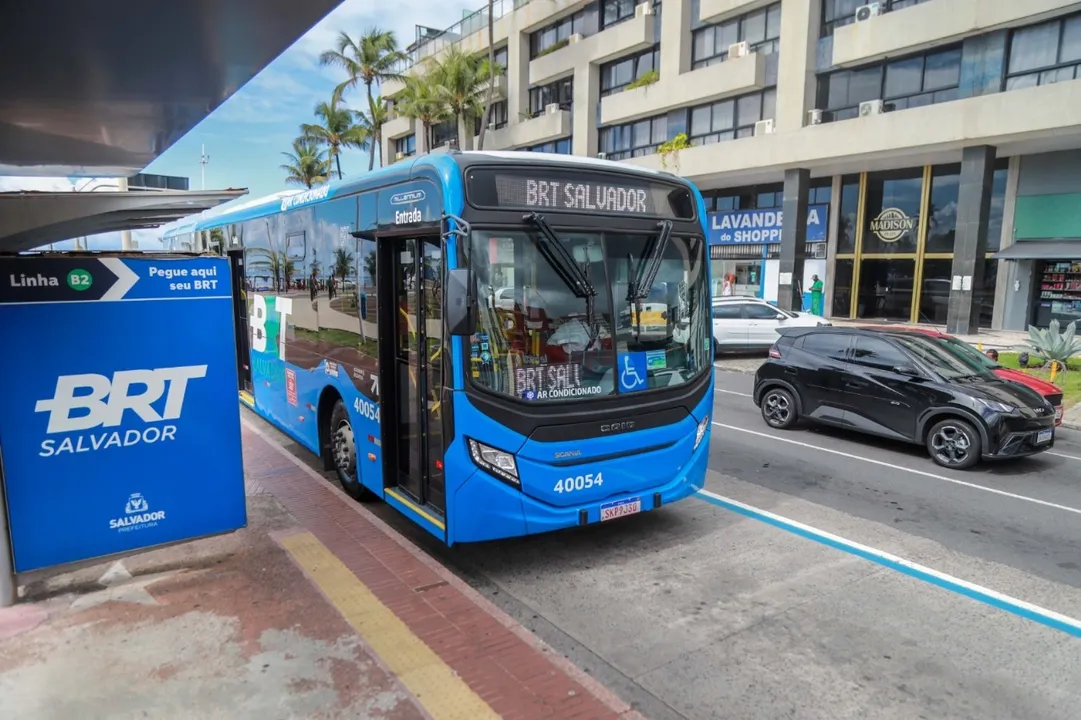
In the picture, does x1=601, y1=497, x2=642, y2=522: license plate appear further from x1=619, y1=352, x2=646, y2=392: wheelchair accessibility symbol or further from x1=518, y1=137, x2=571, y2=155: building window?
x1=518, y1=137, x2=571, y2=155: building window

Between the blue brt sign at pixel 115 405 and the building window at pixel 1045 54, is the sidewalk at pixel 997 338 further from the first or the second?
the blue brt sign at pixel 115 405

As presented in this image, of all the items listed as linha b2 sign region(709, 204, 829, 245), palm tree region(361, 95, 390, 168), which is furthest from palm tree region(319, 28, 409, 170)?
linha b2 sign region(709, 204, 829, 245)

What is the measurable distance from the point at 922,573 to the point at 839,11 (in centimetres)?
2462

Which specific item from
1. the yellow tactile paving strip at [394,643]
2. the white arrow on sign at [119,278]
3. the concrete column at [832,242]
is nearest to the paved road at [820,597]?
the yellow tactile paving strip at [394,643]

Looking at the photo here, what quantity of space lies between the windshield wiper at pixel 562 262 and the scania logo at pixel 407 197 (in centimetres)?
96

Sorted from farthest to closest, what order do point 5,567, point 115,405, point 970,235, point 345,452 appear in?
point 970,235 < point 345,452 < point 115,405 < point 5,567

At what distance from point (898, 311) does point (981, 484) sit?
2030 centimetres

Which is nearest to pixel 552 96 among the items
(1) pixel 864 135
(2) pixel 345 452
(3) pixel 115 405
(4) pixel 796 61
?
(4) pixel 796 61

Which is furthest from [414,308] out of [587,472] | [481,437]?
[587,472]

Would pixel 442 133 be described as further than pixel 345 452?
Yes

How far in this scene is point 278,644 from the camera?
423 centimetres

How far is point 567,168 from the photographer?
558 centimetres

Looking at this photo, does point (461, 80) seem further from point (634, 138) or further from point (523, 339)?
point (523, 339)

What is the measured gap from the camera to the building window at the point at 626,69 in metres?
31.2
